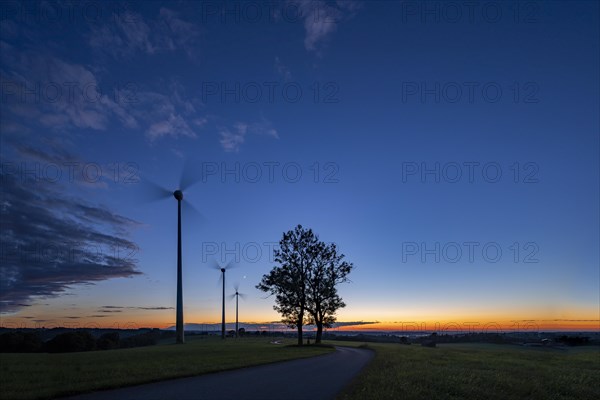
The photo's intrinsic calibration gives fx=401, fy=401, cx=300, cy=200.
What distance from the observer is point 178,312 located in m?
55.3

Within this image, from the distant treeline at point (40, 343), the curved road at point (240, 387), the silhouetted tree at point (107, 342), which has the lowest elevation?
the silhouetted tree at point (107, 342)

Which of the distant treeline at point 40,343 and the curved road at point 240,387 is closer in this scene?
the curved road at point 240,387

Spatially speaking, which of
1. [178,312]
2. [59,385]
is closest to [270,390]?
[59,385]

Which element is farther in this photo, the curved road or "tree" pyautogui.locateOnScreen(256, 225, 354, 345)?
"tree" pyautogui.locateOnScreen(256, 225, 354, 345)

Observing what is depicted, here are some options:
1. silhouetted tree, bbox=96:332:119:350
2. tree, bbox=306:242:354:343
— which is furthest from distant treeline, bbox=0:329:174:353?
tree, bbox=306:242:354:343

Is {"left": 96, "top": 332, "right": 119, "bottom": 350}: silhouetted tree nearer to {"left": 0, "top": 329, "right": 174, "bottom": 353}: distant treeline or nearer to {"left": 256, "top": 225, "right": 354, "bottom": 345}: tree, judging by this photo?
{"left": 0, "top": 329, "right": 174, "bottom": 353}: distant treeline

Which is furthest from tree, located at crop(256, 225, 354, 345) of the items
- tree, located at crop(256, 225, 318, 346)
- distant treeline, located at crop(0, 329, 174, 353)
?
distant treeline, located at crop(0, 329, 174, 353)

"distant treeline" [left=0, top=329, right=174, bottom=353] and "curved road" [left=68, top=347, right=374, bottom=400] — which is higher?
"curved road" [left=68, top=347, right=374, bottom=400]

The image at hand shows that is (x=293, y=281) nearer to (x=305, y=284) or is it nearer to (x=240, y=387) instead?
(x=305, y=284)

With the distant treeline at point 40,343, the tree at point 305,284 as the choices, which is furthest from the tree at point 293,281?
the distant treeline at point 40,343

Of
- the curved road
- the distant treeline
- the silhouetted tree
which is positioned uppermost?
the curved road

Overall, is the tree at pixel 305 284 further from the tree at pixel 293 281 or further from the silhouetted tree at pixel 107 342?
the silhouetted tree at pixel 107 342

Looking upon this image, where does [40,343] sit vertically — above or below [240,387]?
below

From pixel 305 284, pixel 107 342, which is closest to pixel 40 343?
pixel 107 342
